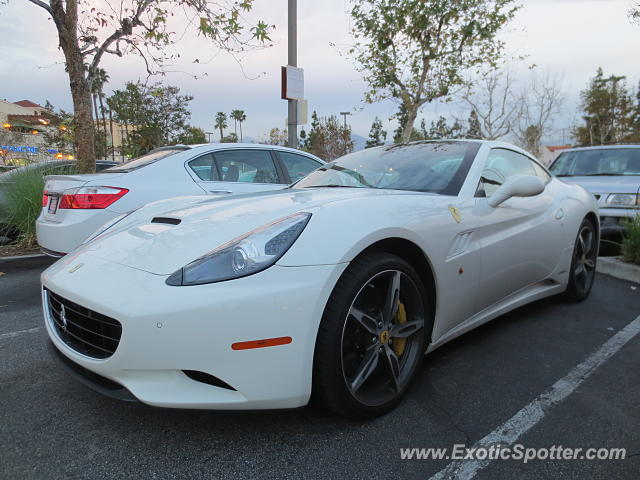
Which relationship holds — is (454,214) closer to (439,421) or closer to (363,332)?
(363,332)

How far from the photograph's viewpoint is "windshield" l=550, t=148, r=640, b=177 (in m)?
6.17

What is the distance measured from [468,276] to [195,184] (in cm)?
301

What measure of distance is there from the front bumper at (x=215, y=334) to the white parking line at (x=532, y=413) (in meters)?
0.64

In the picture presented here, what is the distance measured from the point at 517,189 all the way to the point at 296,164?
311 cm

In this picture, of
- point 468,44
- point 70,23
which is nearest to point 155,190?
point 70,23

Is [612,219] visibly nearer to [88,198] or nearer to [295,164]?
[295,164]

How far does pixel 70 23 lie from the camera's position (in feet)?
22.3

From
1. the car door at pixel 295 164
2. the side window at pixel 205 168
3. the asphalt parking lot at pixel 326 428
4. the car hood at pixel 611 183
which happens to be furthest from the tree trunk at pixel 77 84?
the car hood at pixel 611 183

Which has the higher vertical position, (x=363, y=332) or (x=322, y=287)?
(x=322, y=287)

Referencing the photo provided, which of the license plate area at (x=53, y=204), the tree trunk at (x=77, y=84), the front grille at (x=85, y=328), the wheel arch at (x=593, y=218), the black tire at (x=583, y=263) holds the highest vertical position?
the tree trunk at (x=77, y=84)

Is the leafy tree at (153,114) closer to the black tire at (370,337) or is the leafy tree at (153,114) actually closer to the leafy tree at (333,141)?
the leafy tree at (333,141)

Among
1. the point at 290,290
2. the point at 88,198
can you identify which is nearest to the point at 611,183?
the point at 290,290

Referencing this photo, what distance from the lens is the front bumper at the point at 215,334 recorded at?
4.71 ft

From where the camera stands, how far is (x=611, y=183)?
563 centimetres
